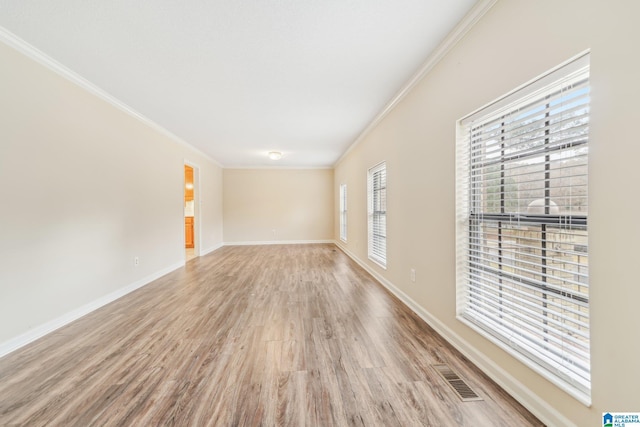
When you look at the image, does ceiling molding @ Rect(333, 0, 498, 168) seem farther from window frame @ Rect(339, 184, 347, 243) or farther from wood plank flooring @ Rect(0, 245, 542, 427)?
window frame @ Rect(339, 184, 347, 243)

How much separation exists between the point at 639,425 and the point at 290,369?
1.64 m

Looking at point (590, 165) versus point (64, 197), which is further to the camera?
→ point (64, 197)

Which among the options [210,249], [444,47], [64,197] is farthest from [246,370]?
[210,249]

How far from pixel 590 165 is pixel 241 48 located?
97.4 inches

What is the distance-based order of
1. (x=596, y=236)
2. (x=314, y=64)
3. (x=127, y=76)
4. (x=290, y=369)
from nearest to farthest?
(x=596, y=236), (x=290, y=369), (x=314, y=64), (x=127, y=76)

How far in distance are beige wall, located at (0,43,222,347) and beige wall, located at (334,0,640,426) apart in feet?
11.8

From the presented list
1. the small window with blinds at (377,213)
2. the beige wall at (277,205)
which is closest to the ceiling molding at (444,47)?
the small window with blinds at (377,213)

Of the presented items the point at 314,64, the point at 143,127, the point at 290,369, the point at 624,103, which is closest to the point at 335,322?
the point at 290,369

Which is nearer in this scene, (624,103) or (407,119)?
(624,103)

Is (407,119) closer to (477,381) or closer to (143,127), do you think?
(477,381)

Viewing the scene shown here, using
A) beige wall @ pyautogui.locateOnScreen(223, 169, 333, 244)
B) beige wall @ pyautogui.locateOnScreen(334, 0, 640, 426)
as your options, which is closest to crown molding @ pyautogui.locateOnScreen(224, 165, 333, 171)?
beige wall @ pyautogui.locateOnScreen(223, 169, 333, 244)

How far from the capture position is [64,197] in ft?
8.04

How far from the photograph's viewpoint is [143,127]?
3.72m

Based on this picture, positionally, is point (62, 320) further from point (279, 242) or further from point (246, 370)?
point (279, 242)
